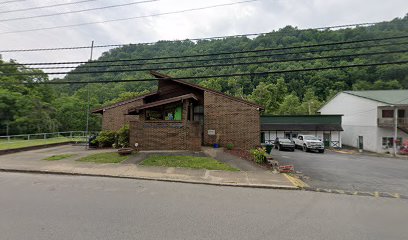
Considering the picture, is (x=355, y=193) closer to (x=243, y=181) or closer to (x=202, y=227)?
(x=243, y=181)

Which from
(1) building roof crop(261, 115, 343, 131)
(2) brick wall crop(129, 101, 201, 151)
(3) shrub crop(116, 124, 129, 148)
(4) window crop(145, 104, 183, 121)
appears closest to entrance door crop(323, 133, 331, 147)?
(1) building roof crop(261, 115, 343, 131)

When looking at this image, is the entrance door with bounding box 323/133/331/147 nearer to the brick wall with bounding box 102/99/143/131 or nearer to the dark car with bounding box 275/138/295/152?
the dark car with bounding box 275/138/295/152

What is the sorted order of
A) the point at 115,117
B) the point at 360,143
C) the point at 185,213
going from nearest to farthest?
the point at 185,213 < the point at 115,117 < the point at 360,143

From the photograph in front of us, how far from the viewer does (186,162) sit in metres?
11.9

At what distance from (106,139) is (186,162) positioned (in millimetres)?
8740

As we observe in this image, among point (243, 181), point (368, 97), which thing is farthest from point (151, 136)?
point (368, 97)

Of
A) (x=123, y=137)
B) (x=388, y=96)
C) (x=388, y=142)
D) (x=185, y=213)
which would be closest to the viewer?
(x=185, y=213)

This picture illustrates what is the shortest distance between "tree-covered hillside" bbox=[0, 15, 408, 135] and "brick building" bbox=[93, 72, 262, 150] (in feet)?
6.80

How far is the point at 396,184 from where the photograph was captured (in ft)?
33.3

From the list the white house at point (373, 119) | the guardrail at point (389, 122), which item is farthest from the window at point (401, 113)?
the guardrail at point (389, 122)

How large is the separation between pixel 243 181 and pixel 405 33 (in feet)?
40.8

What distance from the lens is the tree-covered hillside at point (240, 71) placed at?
1477 centimetres

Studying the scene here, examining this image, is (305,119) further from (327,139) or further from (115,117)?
(115,117)

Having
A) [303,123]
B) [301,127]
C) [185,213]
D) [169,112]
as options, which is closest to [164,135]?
[169,112]
